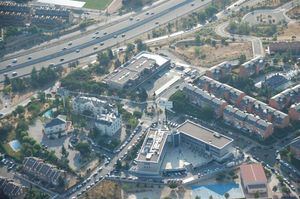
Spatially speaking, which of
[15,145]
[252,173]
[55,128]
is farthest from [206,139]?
[15,145]

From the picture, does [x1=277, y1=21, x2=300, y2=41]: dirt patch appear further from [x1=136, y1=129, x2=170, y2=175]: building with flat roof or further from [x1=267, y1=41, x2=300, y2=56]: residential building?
[x1=136, y1=129, x2=170, y2=175]: building with flat roof

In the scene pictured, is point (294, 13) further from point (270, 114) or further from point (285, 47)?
point (270, 114)

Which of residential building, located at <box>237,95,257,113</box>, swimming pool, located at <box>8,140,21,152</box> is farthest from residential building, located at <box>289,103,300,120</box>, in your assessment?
swimming pool, located at <box>8,140,21,152</box>

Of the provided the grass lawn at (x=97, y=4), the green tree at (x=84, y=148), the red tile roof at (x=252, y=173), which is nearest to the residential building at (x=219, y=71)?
the red tile roof at (x=252, y=173)

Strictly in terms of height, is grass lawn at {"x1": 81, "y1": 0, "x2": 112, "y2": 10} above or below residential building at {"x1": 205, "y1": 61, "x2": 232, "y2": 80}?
above

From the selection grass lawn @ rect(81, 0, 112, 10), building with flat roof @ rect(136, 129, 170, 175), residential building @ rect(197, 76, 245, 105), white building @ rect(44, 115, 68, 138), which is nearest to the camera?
building with flat roof @ rect(136, 129, 170, 175)

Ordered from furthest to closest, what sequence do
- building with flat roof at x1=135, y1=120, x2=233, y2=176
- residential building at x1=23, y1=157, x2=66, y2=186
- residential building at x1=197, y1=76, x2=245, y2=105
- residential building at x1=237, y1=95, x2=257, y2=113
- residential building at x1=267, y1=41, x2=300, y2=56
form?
residential building at x1=267, y1=41, x2=300, y2=56 < residential building at x1=197, y1=76, x2=245, y2=105 < residential building at x1=237, y1=95, x2=257, y2=113 < building with flat roof at x1=135, y1=120, x2=233, y2=176 < residential building at x1=23, y1=157, x2=66, y2=186

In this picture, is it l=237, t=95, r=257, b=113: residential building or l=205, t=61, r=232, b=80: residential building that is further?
l=205, t=61, r=232, b=80: residential building

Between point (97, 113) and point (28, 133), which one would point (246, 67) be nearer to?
point (97, 113)
